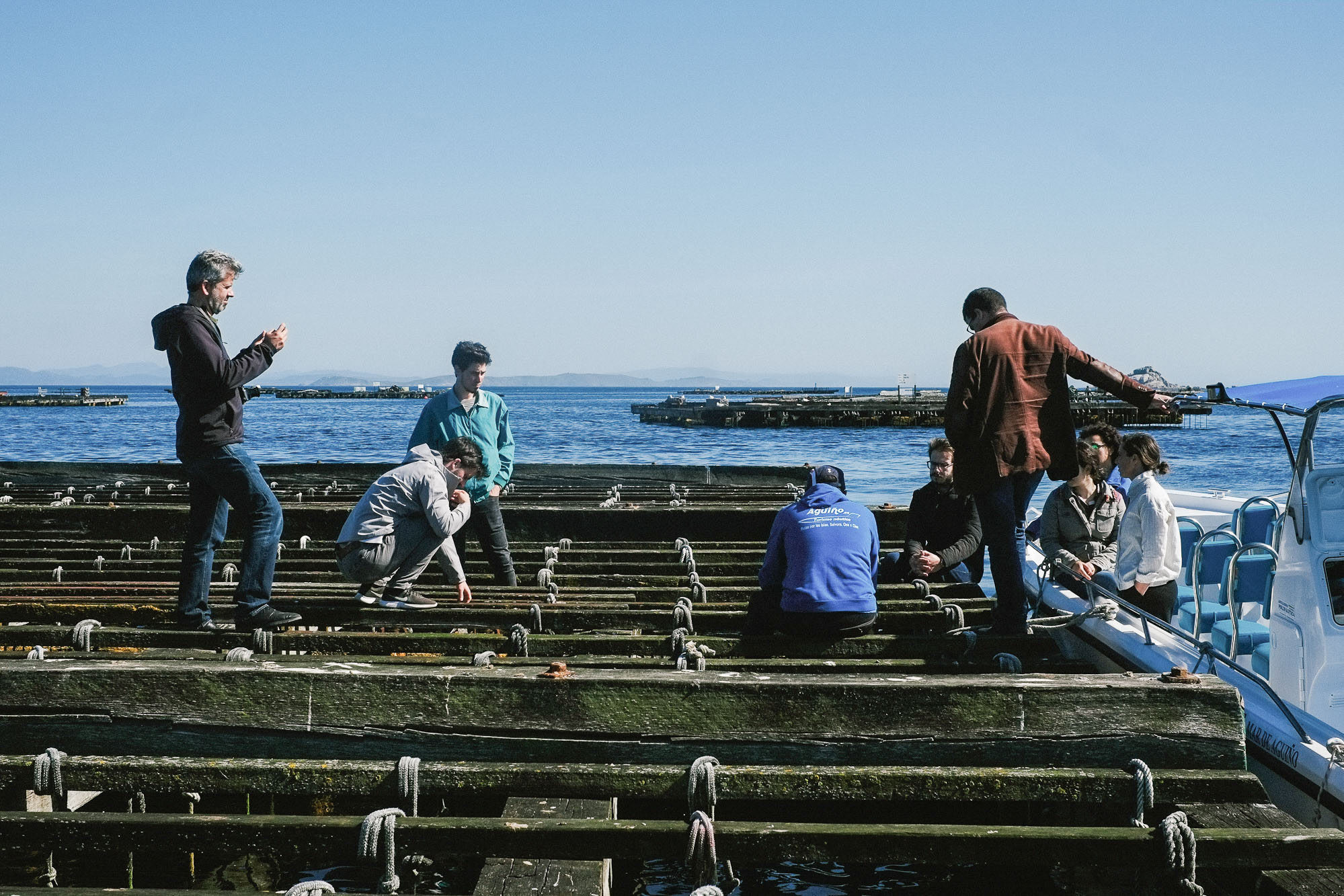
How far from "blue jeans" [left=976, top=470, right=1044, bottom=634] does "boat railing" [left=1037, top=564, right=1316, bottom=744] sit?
2.14ft

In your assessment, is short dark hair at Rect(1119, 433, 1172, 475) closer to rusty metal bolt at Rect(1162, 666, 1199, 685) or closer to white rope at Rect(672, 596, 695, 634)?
rusty metal bolt at Rect(1162, 666, 1199, 685)

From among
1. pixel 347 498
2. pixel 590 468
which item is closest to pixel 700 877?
pixel 347 498

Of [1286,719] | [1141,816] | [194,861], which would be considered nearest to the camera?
[1141,816]

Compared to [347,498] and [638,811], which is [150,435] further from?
[638,811]

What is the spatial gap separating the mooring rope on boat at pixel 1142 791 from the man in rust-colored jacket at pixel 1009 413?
6.32 feet

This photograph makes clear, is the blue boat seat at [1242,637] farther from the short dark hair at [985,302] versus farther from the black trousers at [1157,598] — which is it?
the short dark hair at [985,302]

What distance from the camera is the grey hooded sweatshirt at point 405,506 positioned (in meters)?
6.71

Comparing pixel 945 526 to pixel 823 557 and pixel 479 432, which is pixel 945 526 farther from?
pixel 479 432

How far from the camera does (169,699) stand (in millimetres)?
4695

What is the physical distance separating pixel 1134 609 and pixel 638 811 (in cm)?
303

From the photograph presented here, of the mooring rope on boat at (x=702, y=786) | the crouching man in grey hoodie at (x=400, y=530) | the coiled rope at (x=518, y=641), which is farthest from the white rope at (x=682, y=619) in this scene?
the mooring rope on boat at (x=702, y=786)

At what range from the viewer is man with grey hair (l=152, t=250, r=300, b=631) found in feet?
18.8

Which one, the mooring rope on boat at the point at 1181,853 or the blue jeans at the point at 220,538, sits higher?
the blue jeans at the point at 220,538

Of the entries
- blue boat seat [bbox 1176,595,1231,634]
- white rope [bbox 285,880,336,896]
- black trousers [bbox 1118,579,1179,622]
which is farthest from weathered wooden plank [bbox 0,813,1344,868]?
blue boat seat [bbox 1176,595,1231,634]
